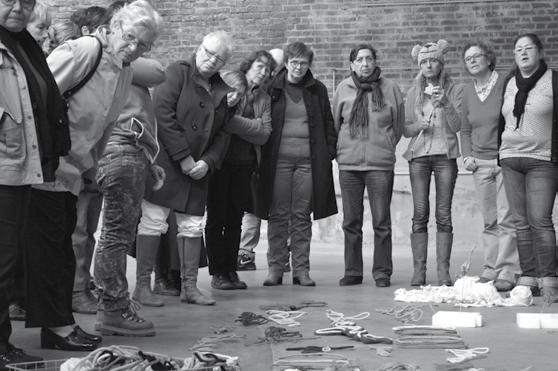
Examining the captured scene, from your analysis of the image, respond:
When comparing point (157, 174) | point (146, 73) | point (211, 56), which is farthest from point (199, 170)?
point (146, 73)

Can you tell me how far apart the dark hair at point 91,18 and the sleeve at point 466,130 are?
3.43 meters

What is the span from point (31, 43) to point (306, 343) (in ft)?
7.12

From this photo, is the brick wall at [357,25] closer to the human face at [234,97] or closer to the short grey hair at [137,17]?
the human face at [234,97]

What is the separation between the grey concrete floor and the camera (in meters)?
5.02

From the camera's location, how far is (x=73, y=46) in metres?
5.04

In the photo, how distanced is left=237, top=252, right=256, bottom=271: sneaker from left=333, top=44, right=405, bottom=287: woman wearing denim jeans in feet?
4.65

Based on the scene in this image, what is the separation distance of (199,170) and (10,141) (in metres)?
2.64

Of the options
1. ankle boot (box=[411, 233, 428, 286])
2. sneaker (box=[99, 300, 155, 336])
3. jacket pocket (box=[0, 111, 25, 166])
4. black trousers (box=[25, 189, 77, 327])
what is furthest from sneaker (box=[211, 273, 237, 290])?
jacket pocket (box=[0, 111, 25, 166])

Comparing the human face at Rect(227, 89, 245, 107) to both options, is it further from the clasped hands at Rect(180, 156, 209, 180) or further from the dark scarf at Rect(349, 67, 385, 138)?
the dark scarf at Rect(349, 67, 385, 138)

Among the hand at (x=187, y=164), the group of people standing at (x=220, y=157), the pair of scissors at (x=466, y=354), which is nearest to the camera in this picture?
the group of people standing at (x=220, y=157)

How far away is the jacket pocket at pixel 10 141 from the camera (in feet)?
14.2

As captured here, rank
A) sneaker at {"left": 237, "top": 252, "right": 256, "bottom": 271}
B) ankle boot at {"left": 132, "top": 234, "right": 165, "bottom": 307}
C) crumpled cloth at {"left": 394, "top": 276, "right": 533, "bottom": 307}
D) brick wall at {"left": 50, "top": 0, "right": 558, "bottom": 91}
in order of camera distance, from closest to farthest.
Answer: ankle boot at {"left": 132, "top": 234, "right": 165, "bottom": 307}
crumpled cloth at {"left": 394, "top": 276, "right": 533, "bottom": 307}
sneaker at {"left": 237, "top": 252, "right": 256, "bottom": 271}
brick wall at {"left": 50, "top": 0, "right": 558, "bottom": 91}

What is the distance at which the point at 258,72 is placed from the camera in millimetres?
8008

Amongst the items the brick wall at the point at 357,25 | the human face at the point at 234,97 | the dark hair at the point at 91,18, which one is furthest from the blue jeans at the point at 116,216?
the brick wall at the point at 357,25
